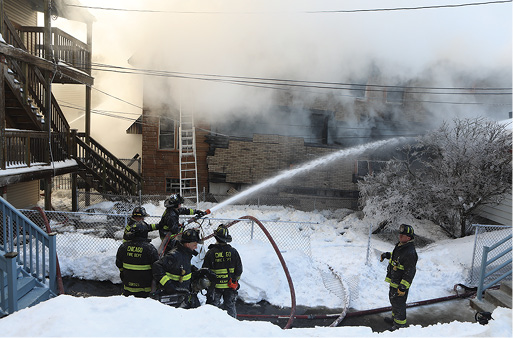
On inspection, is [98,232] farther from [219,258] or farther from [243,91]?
[243,91]

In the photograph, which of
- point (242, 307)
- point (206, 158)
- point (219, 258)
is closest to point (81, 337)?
point (219, 258)

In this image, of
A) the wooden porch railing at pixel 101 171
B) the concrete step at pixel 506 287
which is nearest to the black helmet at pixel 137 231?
the concrete step at pixel 506 287

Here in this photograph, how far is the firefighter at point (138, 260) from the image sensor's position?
432 cm

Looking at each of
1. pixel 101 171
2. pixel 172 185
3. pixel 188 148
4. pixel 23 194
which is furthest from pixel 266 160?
pixel 23 194

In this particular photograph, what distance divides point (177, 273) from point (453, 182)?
7944 mm

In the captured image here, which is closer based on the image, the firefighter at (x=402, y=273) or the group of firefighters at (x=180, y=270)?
the group of firefighters at (x=180, y=270)

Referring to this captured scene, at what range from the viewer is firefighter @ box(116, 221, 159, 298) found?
4324mm

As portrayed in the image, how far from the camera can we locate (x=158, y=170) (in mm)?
13781

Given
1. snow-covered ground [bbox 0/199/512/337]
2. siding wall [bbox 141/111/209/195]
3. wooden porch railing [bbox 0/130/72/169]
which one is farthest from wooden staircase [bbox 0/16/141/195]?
snow-covered ground [bbox 0/199/512/337]

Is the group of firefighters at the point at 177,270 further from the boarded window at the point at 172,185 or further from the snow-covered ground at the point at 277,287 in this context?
the boarded window at the point at 172,185

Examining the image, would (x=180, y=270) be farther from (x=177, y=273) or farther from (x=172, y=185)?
(x=172, y=185)

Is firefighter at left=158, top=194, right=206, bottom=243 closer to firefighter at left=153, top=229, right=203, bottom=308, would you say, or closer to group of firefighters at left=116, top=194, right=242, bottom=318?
group of firefighters at left=116, top=194, right=242, bottom=318

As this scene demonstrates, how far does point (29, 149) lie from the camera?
8477mm

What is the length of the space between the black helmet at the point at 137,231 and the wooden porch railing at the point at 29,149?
502 cm
